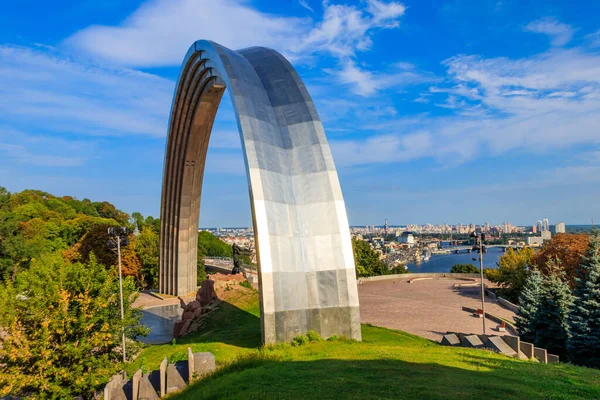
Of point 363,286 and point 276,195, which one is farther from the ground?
point 276,195

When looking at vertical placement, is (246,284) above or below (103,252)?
below

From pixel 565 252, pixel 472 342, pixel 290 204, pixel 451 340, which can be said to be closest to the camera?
pixel 472 342

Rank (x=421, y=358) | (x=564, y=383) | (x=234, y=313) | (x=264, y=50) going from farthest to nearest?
1. (x=234, y=313)
2. (x=264, y=50)
3. (x=421, y=358)
4. (x=564, y=383)

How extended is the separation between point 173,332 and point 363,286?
22.2 meters

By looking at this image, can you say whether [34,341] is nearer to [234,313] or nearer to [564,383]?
[234,313]

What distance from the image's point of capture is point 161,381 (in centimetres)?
1007

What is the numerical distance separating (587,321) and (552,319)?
1.86 metres

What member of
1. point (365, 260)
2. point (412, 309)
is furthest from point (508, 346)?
point (365, 260)

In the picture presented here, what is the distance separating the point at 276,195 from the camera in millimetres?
14062

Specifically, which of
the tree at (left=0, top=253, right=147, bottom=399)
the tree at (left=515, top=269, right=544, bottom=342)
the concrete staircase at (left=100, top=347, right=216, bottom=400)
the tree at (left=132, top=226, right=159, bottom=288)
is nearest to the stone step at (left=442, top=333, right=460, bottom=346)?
the tree at (left=515, top=269, right=544, bottom=342)

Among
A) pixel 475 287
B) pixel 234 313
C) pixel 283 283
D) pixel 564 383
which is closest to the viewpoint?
pixel 564 383

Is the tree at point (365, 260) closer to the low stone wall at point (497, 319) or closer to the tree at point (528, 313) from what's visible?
the low stone wall at point (497, 319)

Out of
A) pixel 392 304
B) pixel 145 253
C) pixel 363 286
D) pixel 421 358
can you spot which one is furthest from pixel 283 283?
pixel 145 253

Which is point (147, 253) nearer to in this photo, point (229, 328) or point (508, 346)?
point (229, 328)
